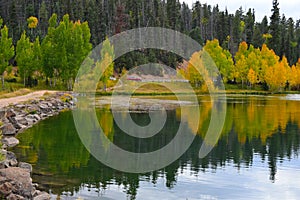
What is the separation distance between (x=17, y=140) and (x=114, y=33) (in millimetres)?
94287

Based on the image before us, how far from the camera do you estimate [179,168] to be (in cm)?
2047

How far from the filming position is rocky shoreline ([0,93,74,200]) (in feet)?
45.1

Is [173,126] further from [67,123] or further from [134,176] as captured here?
[134,176]

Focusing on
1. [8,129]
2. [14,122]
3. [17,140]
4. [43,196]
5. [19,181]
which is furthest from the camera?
[14,122]

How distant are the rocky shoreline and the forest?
18722mm

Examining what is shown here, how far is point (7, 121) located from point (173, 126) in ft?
43.8

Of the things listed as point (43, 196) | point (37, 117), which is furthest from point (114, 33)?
point (43, 196)

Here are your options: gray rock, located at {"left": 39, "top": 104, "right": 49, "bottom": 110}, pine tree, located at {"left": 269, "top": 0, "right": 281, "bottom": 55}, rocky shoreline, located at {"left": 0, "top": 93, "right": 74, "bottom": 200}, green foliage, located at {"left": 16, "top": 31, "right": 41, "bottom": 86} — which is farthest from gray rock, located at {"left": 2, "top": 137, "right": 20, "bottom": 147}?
pine tree, located at {"left": 269, "top": 0, "right": 281, "bottom": 55}

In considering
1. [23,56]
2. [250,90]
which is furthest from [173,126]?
[250,90]

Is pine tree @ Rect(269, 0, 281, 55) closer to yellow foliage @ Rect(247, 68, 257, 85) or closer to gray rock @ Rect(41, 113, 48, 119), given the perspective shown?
yellow foliage @ Rect(247, 68, 257, 85)

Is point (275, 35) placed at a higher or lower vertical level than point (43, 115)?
higher

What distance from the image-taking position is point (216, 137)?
98.1ft

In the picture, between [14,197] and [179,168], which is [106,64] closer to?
[179,168]

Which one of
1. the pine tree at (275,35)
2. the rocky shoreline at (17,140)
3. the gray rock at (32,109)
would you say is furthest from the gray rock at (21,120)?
the pine tree at (275,35)
